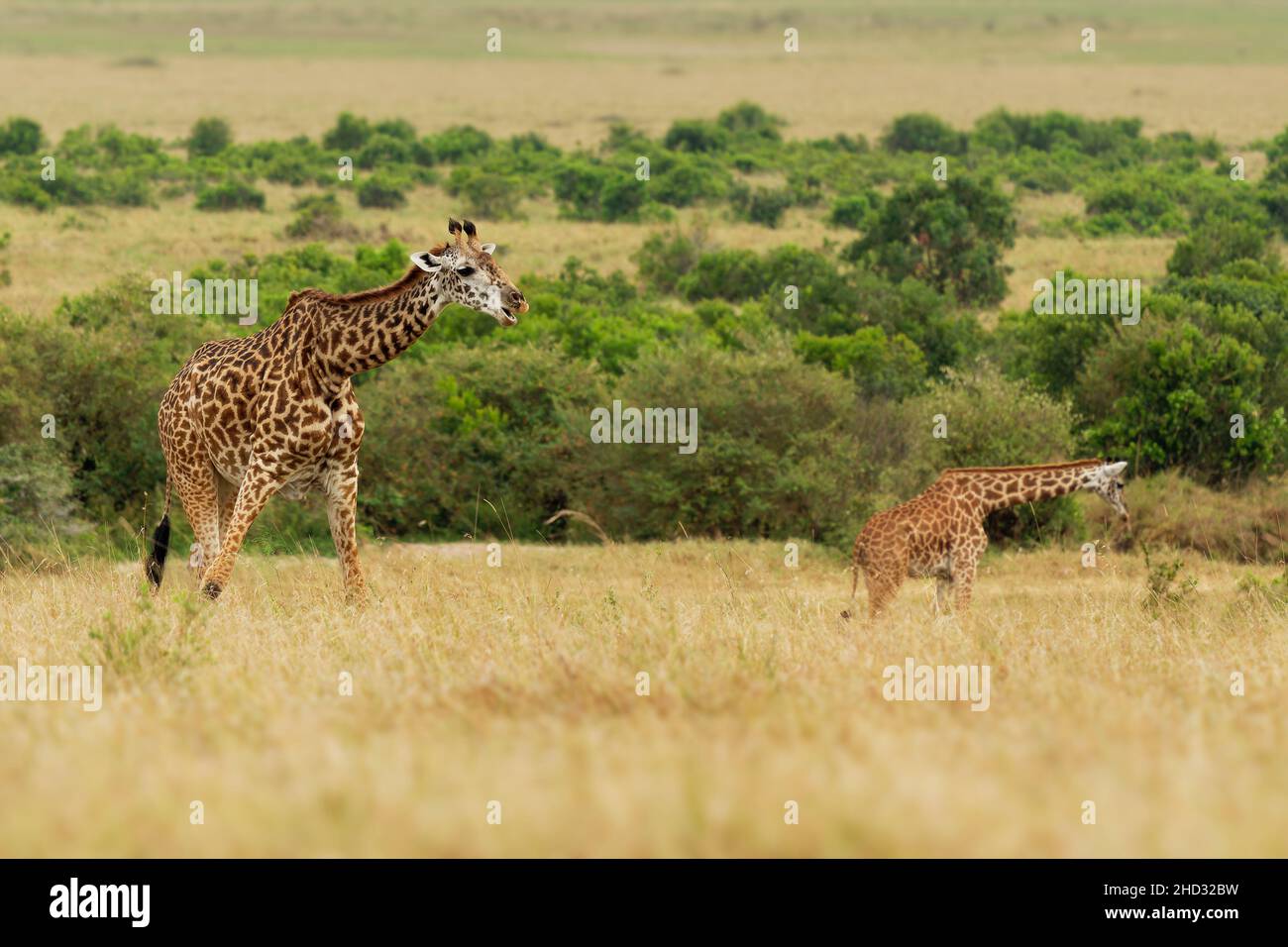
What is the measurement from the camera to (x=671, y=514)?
82.5ft

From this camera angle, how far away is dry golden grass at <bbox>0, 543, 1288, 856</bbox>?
506 centimetres

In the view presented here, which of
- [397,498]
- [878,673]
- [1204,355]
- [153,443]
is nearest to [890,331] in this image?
[1204,355]

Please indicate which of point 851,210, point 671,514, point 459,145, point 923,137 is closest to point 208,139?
point 459,145

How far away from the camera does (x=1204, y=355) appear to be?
28203mm

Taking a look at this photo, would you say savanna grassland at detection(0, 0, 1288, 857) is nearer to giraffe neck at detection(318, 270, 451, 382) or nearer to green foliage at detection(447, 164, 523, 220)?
green foliage at detection(447, 164, 523, 220)

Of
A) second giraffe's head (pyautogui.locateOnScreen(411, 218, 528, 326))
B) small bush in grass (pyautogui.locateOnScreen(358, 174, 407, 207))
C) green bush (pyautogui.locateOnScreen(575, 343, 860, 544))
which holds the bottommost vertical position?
green bush (pyautogui.locateOnScreen(575, 343, 860, 544))

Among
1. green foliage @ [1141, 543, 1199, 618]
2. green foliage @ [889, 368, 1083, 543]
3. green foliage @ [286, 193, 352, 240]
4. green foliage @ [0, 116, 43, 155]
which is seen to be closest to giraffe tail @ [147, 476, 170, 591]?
green foliage @ [1141, 543, 1199, 618]

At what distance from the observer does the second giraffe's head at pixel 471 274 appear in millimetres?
10516

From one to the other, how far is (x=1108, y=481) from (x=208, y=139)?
67.0m

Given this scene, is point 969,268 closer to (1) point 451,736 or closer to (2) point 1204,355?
(2) point 1204,355

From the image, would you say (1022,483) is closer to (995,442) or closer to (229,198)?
(995,442)

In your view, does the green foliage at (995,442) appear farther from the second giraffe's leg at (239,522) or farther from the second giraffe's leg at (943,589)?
the second giraffe's leg at (239,522)

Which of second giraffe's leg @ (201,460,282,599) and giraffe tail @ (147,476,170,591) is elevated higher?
second giraffe's leg @ (201,460,282,599)

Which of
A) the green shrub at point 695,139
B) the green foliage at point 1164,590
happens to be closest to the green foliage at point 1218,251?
the green foliage at point 1164,590
